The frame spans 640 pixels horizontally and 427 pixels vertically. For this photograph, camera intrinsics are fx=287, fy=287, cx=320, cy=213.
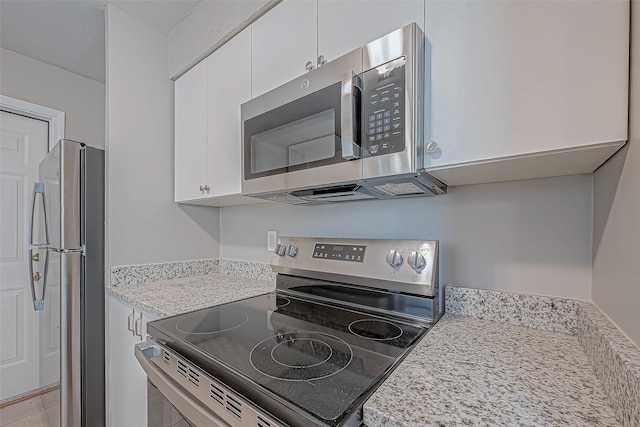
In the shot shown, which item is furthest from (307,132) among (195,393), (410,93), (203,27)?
(203,27)

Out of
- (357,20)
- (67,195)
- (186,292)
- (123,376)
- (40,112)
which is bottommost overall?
(123,376)

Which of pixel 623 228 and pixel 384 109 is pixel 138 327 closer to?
pixel 384 109

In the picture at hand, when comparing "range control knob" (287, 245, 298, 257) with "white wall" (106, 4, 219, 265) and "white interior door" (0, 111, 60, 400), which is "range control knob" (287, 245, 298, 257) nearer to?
"white wall" (106, 4, 219, 265)

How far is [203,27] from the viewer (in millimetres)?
1586

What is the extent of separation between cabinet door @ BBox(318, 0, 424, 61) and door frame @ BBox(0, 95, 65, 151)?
237 cm

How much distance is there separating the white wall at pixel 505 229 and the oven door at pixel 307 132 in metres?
0.39

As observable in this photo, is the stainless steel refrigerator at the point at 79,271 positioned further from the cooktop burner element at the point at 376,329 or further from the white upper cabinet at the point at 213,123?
the cooktop burner element at the point at 376,329

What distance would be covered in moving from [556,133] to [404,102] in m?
0.36

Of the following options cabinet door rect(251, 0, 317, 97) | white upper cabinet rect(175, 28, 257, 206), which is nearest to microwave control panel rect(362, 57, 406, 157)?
cabinet door rect(251, 0, 317, 97)

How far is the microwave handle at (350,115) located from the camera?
86cm

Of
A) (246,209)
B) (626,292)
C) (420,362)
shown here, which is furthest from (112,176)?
(626,292)

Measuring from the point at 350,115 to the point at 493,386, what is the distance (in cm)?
75

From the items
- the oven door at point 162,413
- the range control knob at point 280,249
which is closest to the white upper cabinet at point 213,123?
the range control knob at point 280,249

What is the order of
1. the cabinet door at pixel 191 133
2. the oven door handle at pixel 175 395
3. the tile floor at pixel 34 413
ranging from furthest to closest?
the tile floor at pixel 34 413
the cabinet door at pixel 191 133
the oven door handle at pixel 175 395
